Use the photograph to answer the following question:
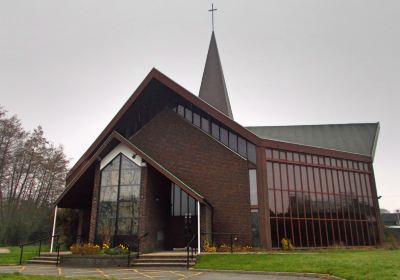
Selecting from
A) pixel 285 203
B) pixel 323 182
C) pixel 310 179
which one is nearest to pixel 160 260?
pixel 285 203

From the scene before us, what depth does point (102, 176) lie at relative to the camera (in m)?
17.8

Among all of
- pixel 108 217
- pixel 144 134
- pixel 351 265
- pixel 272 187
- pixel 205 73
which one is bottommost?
pixel 351 265

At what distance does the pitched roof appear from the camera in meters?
28.2

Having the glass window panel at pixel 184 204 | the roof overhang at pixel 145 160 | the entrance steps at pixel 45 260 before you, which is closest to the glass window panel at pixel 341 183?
the roof overhang at pixel 145 160

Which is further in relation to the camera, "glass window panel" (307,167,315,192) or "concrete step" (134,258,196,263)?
"glass window panel" (307,167,315,192)

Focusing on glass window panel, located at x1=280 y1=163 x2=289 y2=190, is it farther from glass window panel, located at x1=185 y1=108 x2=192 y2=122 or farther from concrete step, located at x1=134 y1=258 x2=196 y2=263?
concrete step, located at x1=134 y1=258 x2=196 y2=263

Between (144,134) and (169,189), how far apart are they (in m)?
4.39

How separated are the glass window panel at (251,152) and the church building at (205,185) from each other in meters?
0.08

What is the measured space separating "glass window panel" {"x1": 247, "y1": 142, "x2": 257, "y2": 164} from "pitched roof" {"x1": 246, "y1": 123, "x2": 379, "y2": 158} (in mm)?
9011

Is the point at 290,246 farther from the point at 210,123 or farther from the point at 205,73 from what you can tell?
the point at 205,73

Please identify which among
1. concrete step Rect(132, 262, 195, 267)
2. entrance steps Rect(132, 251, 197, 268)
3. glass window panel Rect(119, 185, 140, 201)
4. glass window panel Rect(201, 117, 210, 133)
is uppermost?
glass window panel Rect(201, 117, 210, 133)

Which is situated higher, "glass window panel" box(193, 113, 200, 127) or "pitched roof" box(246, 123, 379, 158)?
"pitched roof" box(246, 123, 379, 158)

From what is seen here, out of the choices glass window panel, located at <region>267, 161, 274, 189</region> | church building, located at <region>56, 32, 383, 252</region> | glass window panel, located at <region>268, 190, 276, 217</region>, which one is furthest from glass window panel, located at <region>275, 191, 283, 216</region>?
glass window panel, located at <region>267, 161, 274, 189</region>

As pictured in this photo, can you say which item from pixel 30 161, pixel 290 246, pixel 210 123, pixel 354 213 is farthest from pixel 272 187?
pixel 30 161
